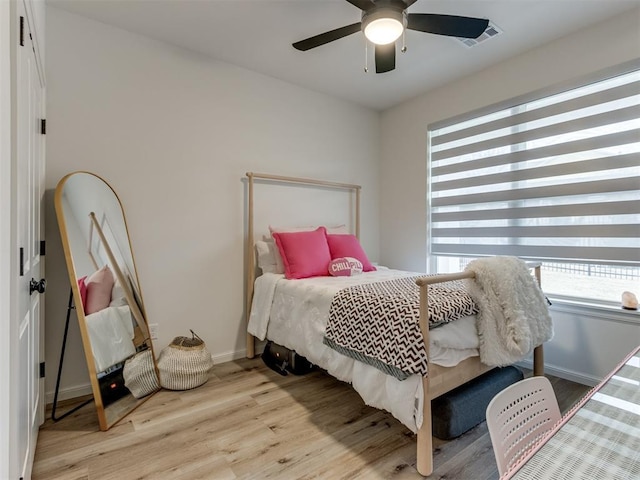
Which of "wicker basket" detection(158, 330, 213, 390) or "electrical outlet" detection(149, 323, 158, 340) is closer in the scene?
"wicker basket" detection(158, 330, 213, 390)

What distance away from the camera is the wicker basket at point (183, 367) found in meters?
2.31

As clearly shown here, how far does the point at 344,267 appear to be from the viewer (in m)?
2.81

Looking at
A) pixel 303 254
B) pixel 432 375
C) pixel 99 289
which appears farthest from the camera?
pixel 303 254

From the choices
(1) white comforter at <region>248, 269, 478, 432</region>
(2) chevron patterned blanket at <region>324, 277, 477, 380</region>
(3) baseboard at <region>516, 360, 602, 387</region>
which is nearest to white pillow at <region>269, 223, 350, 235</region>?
(1) white comforter at <region>248, 269, 478, 432</region>

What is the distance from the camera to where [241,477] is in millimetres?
1500

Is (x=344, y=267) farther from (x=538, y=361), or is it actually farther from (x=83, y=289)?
(x=83, y=289)

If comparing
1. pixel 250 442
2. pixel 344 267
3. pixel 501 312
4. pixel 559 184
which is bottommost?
pixel 250 442

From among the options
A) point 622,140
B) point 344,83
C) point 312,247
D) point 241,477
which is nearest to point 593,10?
point 622,140

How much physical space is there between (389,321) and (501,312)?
2.11 feet

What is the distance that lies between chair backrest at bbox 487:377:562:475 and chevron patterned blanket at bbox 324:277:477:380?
0.55m

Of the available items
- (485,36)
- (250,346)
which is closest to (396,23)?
(485,36)

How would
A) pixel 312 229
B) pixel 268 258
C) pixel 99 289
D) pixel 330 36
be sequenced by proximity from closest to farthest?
pixel 330 36
pixel 99 289
pixel 268 258
pixel 312 229

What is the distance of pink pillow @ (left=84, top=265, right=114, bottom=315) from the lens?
6.47 ft

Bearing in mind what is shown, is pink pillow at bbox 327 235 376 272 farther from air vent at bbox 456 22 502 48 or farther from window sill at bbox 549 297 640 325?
air vent at bbox 456 22 502 48
